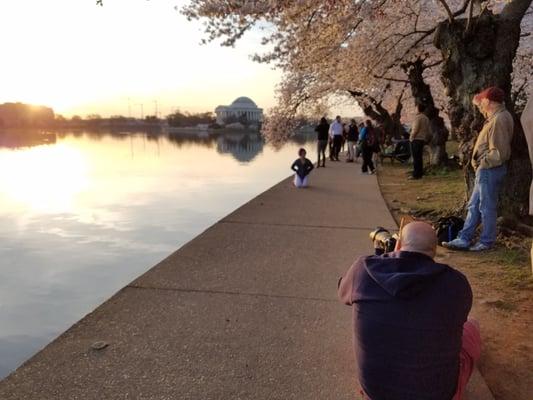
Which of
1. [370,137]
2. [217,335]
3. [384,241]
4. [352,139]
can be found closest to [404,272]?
[384,241]

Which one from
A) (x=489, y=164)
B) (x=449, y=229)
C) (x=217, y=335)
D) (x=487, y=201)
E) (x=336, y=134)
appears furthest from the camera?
(x=336, y=134)

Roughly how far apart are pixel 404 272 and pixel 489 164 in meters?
3.89

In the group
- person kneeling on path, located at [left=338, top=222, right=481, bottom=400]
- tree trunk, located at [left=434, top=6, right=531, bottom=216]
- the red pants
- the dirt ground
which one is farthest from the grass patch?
person kneeling on path, located at [left=338, top=222, right=481, bottom=400]

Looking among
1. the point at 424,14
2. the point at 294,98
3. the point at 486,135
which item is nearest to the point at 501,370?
the point at 486,135

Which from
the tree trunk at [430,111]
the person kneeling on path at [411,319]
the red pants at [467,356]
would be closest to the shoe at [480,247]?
the red pants at [467,356]

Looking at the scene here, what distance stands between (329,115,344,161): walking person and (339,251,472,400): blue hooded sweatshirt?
56.9 feet

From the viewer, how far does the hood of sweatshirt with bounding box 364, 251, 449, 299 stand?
2238 mm

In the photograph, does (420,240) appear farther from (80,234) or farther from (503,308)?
(80,234)

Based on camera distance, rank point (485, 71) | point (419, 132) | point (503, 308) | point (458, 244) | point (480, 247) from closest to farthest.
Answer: point (503, 308)
point (480, 247)
point (458, 244)
point (485, 71)
point (419, 132)

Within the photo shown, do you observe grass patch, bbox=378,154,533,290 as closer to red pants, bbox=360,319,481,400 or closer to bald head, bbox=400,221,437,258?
red pants, bbox=360,319,481,400

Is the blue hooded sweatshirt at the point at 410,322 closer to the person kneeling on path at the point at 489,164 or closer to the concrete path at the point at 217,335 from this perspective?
the concrete path at the point at 217,335

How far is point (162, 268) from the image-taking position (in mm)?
5398

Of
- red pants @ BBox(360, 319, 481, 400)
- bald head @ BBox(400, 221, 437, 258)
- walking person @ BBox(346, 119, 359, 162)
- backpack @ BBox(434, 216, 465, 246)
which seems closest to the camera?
bald head @ BBox(400, 221, 437, 258)

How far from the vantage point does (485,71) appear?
7000 millimetres
